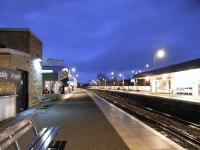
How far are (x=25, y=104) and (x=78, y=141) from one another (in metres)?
13.8

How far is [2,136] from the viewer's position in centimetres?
642

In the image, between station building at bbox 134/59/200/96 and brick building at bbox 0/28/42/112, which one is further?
station building at bbox 134/59/200/96

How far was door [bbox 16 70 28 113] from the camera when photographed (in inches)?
892

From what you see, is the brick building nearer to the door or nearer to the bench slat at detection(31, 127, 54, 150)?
the door

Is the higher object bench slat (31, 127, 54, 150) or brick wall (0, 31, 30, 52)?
brick wall (0, 31, 30, 52)

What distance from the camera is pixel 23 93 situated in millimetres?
24016

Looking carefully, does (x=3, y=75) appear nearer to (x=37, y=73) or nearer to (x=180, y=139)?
(x=180, y=139)

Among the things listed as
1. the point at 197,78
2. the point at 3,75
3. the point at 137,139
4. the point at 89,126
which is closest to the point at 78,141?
the point at 137,139

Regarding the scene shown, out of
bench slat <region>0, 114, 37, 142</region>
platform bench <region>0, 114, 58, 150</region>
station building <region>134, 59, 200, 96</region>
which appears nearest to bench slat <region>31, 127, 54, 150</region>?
platform bench <region>0, 114, 58, 150</region>

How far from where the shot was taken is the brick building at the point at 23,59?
21627 mm

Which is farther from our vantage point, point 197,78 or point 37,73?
point 197,78

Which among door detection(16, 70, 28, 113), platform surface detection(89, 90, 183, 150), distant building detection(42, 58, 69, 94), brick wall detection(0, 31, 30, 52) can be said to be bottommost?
Answer: platform surface detection(89, 90, 183, 150)

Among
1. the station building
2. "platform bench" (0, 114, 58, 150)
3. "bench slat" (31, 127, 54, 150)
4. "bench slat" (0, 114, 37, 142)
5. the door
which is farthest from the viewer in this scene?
the station building

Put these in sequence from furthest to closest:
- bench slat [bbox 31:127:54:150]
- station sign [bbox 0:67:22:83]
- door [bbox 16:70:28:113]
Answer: door [bbox 16:70:28:113] < station sign [bbox 0:67:22:83] < bench slat [bbox 31:127:54:150]
